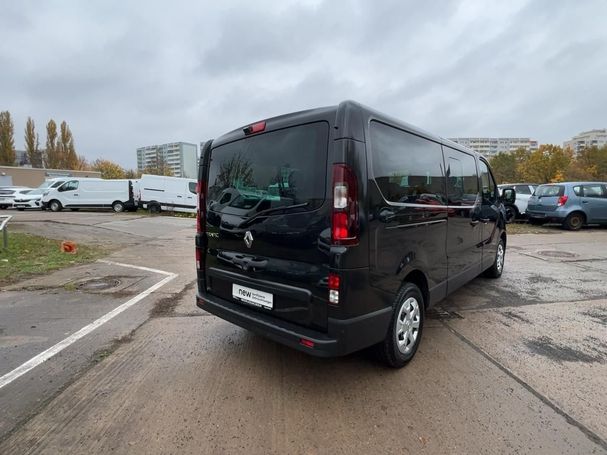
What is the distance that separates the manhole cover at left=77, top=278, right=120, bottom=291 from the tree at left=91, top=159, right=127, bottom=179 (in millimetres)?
60048

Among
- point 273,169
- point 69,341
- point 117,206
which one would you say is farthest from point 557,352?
point 117,206

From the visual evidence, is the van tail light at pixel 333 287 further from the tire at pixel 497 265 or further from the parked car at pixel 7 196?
the parked car at pixel 7 196

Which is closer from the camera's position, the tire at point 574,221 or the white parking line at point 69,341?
the white parking line at point 69,341

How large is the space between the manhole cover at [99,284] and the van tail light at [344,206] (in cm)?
485

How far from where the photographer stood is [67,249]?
338 inches

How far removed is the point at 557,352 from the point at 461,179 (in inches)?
81.9

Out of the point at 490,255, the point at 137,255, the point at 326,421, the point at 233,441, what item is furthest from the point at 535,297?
the point at 137,255

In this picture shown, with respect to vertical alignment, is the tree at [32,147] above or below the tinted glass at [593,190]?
above

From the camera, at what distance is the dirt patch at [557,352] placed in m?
3.23

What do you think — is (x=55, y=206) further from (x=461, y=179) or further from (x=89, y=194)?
(x=461, y=179)

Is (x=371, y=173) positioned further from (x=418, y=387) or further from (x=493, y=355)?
(x=493, y=355)

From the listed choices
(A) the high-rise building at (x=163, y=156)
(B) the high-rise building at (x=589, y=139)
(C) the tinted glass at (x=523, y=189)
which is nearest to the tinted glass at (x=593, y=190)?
(C) the tinted glass at (x=523, y=189)

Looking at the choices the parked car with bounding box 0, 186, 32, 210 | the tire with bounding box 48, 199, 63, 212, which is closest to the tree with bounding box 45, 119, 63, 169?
the parked car with bounding box 0, 186, 32, 210

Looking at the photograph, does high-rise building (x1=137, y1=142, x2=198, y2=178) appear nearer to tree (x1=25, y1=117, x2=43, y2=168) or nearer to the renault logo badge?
tree (x1=25, y1=117, x2=43, y2=168)
